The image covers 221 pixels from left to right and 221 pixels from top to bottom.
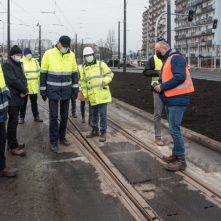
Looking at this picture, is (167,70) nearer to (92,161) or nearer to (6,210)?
(92,161)

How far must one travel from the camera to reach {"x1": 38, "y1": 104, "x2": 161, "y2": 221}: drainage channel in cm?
357

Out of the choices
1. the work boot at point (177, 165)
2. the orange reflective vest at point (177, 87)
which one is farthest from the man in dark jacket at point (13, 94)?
the orange reflective vest at point (177, 87)

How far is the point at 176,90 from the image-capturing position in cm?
484

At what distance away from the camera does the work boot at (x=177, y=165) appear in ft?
15.9

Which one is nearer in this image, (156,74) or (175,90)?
(175,90)

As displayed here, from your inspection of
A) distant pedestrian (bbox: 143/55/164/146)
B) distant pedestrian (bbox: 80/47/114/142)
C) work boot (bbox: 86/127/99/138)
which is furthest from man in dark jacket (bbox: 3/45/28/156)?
distant pedestrian (bbox: 143/55/164/146)

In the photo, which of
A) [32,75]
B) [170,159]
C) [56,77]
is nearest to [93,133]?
[56,77]

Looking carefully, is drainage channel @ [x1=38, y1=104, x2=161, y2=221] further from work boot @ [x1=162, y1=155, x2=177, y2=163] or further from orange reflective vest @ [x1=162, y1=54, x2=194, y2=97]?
orange reflective vest @ [x1=162, y1=54, x2=194, y2=97]

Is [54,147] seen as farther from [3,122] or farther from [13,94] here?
[3,122]

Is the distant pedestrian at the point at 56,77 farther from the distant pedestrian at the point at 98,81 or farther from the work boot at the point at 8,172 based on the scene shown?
the work boot at the point at 8,172

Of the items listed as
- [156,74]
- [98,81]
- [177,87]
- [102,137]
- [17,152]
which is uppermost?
[156,74]

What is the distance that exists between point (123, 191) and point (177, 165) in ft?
3.92

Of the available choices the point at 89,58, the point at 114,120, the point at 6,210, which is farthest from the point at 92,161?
the point at 114,120

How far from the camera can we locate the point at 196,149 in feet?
20.0
